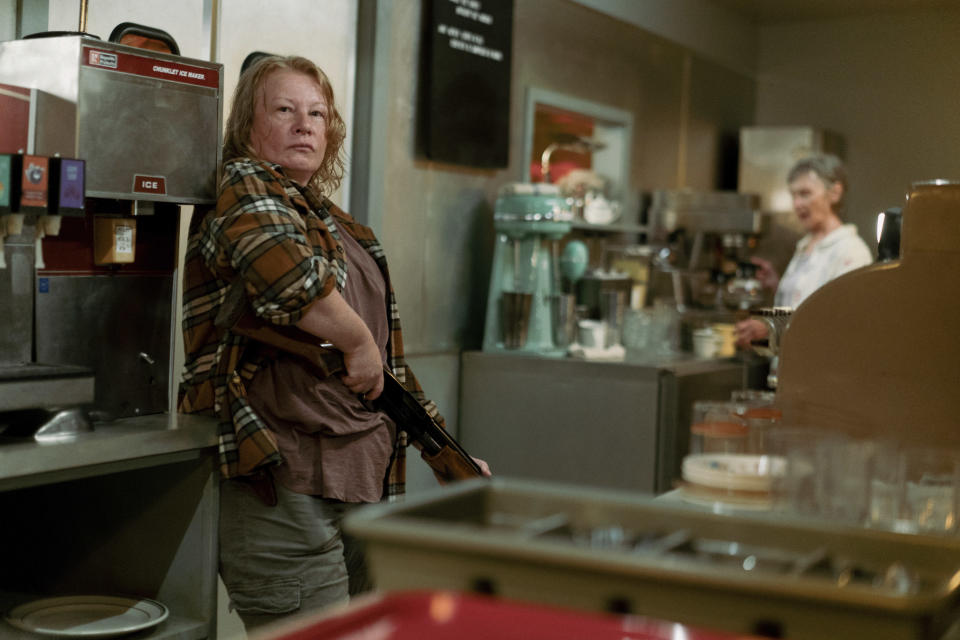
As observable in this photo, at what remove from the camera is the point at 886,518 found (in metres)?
1.44

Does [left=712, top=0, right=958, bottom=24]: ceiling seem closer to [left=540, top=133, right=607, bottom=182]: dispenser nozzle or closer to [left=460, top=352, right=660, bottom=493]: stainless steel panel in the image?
[left=540, top=133, right=607, bottom=182]: dispenser nozzle

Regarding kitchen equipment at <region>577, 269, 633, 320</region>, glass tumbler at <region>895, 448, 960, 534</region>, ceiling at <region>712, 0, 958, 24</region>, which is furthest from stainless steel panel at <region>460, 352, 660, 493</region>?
ceiling at <region>712, 0, 958, 24</region>

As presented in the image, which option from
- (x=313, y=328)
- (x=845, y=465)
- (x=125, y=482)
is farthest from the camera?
(x=125, y=482)

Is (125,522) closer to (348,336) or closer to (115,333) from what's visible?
(115,333)

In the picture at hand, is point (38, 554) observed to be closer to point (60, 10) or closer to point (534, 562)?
point (60, 10)

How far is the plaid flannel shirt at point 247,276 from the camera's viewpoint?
91.8 inches

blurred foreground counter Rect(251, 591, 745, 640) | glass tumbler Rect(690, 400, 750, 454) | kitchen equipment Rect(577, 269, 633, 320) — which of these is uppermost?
kitchen equipment Rect(577, 269, 633, 320)

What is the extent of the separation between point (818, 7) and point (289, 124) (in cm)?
537

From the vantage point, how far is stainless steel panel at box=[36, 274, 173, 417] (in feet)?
7.95

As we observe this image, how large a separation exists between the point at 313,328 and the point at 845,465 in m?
1.29

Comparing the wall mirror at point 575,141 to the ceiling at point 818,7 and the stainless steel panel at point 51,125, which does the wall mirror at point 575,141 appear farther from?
the stainless steel panel at point 51,125

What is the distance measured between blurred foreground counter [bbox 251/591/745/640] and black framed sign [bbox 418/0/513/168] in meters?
3.44

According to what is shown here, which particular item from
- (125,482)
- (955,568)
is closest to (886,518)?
(955,568)

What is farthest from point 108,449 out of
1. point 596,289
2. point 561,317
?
point 596,289
